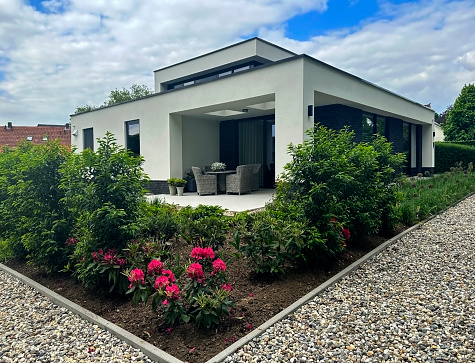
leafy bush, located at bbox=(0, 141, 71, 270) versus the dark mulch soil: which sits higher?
leafy bush, located at bbox=(0, 141, 71, 270)

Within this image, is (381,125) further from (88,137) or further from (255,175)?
(88,137)

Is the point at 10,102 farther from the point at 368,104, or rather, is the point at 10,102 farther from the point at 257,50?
the point at 368,104

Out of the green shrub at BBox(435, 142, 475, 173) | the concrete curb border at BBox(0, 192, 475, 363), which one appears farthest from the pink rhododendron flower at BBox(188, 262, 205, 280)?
the green shrub at BBox(435, 142, 475, 173)

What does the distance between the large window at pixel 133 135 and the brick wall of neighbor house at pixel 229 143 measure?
10.4 feet

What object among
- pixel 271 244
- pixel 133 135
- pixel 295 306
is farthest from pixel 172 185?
pixel 295 306

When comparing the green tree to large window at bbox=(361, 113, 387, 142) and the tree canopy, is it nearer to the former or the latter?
large window at bbox=(361, 113, 387, 142)

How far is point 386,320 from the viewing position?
8.71 ft

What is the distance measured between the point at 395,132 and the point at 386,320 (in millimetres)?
13579

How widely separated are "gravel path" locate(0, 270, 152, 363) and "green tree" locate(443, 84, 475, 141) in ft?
94.0

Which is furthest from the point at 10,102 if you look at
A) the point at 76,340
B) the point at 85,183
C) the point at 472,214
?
the point at 472,214

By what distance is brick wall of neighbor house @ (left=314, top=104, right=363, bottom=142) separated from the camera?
1028 cm

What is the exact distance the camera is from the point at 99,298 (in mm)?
3211

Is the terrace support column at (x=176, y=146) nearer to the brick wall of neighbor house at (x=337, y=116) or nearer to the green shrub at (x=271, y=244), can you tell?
the brick wall of neighbor house at (x=337, y=116)

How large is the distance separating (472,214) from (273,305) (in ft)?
20.4
